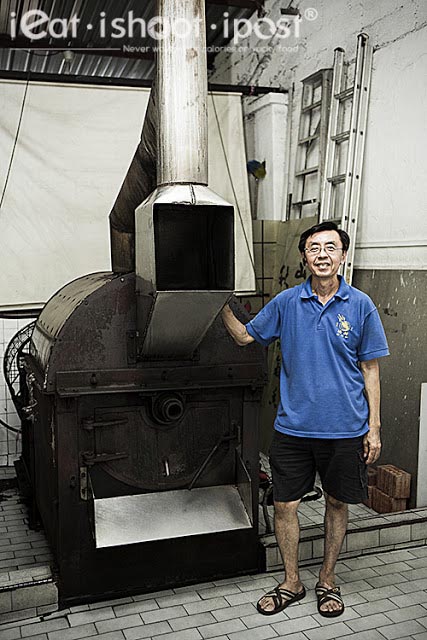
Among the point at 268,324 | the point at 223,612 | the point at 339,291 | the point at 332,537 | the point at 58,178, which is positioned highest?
the point at 58,178

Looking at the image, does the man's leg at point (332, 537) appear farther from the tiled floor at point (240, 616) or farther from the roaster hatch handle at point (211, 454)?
the roaster hatch handle at point (211, 454)

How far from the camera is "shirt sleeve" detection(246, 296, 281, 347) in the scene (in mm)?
3207

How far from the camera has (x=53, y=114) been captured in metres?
5.23

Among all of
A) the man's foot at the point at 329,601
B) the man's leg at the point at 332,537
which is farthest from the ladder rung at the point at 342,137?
the man's foot at the point at 329,601

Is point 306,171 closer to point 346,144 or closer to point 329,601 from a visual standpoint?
point 346,144

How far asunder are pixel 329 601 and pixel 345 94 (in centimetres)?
326

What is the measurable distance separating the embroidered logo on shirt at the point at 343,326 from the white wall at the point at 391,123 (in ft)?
4.07

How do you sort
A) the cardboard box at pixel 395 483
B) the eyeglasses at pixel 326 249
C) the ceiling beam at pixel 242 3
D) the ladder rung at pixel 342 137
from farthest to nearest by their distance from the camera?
the ceiling beam at pixel 242 3, the ladder rung at pixel 342 137, the cardboard box at pixel 395 483, the eyeglasses at pixel 326 249

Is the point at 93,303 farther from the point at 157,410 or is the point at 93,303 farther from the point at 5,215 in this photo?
the point at 5,215

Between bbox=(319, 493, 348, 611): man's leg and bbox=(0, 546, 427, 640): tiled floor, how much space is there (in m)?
0.10

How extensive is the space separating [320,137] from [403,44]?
3.20 feet

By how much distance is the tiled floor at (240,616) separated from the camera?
9.78ft

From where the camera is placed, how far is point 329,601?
319 cm

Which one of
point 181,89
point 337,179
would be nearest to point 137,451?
point 181,89
